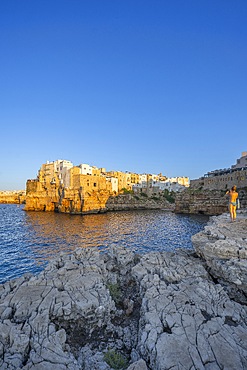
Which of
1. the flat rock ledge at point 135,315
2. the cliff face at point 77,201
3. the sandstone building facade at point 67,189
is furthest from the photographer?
the sandstone building facade at point 67,189

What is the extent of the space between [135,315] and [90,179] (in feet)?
188

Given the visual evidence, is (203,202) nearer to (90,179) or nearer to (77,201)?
(90,179)

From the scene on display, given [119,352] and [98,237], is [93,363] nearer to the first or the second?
[119,352]

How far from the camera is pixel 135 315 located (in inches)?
313

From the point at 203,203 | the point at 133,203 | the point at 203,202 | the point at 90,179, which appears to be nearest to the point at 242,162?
the point at 203,202

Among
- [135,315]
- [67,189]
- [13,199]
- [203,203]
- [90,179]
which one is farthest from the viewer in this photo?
[13,199]

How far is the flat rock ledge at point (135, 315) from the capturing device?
504 cm

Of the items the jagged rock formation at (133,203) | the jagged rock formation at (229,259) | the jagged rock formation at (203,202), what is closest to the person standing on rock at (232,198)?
the jagged rock formation at (229,259)

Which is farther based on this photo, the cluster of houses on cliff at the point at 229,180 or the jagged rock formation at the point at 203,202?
the cluster of houses on cliff at the point at 229,180

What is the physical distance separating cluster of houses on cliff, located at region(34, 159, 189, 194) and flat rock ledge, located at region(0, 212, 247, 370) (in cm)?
5261

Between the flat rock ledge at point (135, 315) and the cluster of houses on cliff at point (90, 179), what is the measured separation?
5261 cm

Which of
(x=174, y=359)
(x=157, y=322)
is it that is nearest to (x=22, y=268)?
(x=157, y=322)

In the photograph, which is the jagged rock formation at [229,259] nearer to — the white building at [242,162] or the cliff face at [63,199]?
the cliff face at [63,199]

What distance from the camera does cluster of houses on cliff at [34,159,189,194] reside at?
63.0 metres
